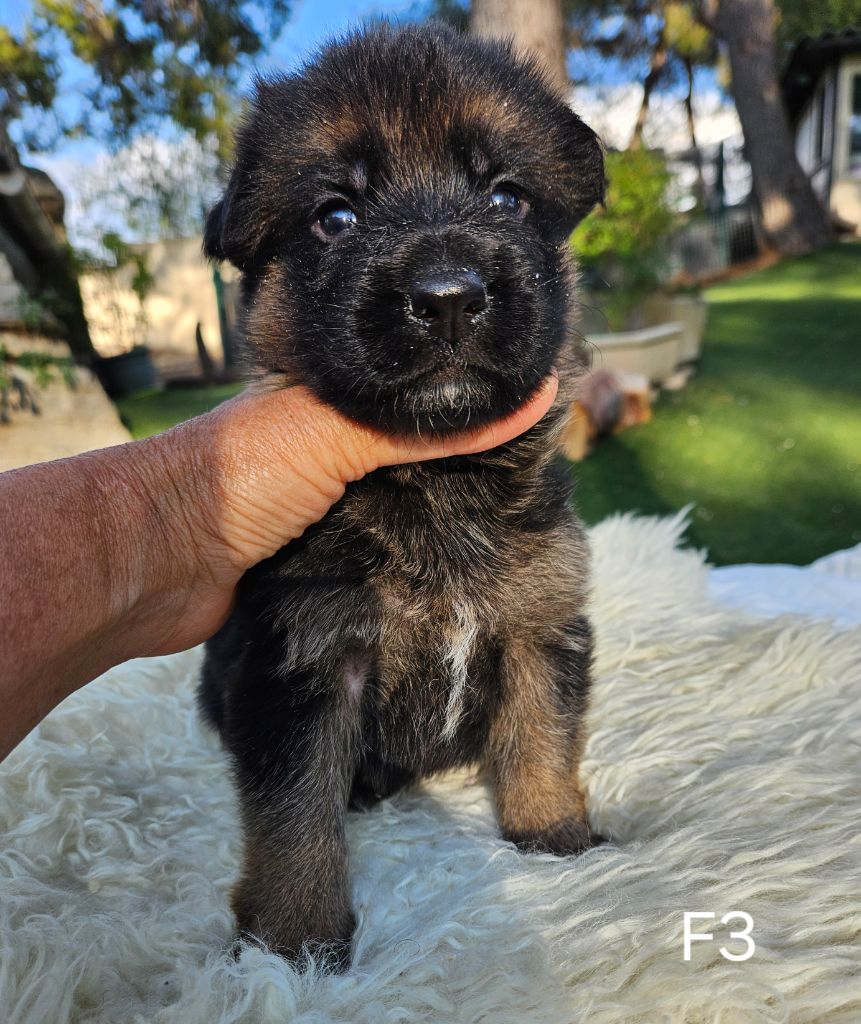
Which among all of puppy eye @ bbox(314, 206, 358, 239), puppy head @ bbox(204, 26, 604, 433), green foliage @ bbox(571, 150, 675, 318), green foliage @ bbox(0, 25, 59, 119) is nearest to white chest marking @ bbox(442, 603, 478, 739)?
puppy head @ bbox(204, 26, 604, 433)

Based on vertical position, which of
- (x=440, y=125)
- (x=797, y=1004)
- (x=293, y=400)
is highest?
(x=440, y=125)

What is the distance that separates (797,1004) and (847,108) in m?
19.3

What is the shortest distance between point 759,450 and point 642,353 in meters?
1.35

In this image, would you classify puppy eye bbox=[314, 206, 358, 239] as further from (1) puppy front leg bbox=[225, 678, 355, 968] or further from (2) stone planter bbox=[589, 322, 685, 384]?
(2) stone planter bbox=[589, 322, 685, 384]

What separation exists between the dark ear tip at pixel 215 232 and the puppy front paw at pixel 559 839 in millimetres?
1393

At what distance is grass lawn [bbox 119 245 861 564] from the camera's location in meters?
4.02

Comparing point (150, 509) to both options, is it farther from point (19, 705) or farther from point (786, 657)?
point (786, 657)

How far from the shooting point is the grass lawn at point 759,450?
4016 millimetres

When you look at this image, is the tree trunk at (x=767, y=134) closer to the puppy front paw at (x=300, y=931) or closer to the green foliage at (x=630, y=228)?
the green foliage at (x=630, y=228)

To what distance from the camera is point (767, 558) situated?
12.5 ft

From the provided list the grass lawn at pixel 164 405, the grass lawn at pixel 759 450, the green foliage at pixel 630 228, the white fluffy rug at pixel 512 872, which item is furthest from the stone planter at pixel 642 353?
the white fluffy rug at pixel 512 872

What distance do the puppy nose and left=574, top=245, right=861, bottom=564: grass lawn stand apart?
247cm

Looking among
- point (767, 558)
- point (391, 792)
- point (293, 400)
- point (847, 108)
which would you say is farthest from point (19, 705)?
point (847, 108)

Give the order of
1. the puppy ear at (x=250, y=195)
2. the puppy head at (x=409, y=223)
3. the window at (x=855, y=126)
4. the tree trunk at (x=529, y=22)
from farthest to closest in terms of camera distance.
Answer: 1. the window at (x=855, y=126)
2. the tree trunk at (x=529, y=22)
3. the puppy ear at (x=250, y=195)
4. the puppy head at (x=409, y=223)
